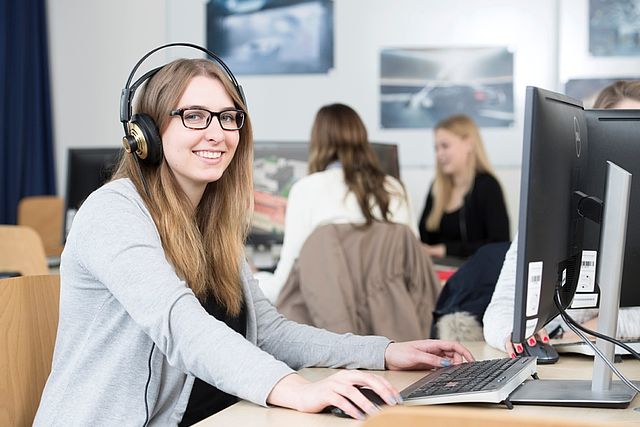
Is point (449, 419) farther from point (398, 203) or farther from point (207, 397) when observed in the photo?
point (398, 203)

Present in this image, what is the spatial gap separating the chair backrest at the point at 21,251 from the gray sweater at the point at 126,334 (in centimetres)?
167

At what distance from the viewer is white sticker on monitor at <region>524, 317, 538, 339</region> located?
1264 mm

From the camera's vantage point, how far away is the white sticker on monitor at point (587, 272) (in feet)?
4.82

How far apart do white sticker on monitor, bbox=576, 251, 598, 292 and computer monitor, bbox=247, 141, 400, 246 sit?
84.3 inches

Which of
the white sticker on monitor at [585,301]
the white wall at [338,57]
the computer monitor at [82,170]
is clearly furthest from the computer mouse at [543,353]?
the white wall at [338,57]

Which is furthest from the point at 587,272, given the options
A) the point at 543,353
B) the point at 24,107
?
the point at 24,107

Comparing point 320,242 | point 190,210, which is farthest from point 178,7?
point 190,210

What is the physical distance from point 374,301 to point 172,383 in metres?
1.89

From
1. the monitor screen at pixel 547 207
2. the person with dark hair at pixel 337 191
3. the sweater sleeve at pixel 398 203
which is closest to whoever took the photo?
the monitor screen at pixel 547 207

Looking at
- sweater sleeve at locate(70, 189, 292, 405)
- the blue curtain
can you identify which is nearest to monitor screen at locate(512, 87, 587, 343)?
sweater sleeve at locate(70, 189, 292, 405)

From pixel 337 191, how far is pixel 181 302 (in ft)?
6.96

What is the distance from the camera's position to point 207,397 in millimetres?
1664

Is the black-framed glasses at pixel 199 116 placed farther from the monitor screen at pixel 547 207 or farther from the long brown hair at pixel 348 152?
the long brown hair at pixel 348 152

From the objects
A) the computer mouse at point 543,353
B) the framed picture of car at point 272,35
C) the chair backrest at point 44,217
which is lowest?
the chair backrest at point 44,217
